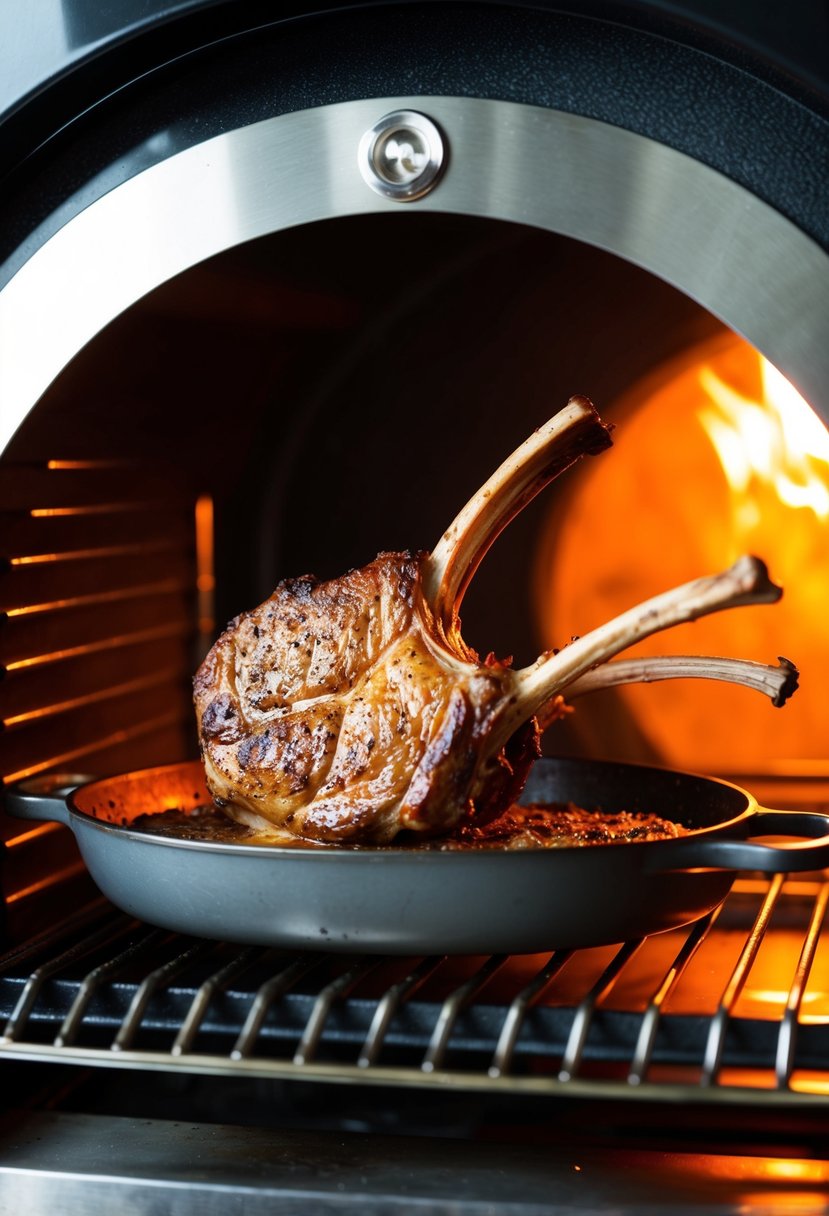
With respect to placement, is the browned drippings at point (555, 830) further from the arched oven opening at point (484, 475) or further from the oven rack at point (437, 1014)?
the arched oven opening at point (484, 475)

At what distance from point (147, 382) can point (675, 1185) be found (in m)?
0.95

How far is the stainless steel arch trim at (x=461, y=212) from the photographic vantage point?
0.98m

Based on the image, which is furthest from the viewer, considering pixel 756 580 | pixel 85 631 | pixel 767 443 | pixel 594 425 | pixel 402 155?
pixel 767 443

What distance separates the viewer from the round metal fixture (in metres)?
1.05

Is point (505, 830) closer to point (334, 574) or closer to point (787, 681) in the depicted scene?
point (787, 681)

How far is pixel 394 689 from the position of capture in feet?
3.67

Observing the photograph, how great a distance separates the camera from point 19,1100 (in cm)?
119

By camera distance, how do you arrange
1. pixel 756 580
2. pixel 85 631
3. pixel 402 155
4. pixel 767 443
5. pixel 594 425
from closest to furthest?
pixel 756 580, pixel 402 155, pixel 594 425, pixel 85 631, pixel 767 443

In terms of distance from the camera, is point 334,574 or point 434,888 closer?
point 434,888

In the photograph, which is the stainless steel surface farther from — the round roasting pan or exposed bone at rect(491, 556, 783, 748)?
exposed bone at rect(491, 556, 783, 748)

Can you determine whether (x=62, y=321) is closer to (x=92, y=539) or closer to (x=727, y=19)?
(x=92, y=539)

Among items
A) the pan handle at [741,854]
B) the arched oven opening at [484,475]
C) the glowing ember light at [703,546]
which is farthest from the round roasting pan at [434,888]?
the glowing ember light at [703,546]

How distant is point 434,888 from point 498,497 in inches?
15.0

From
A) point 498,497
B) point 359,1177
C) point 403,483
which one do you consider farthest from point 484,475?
point 359,1177
